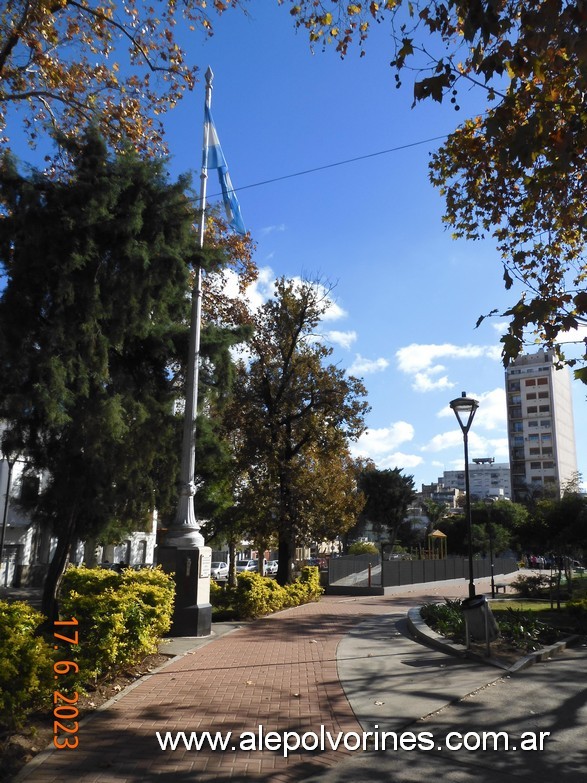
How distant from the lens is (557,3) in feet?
16.6

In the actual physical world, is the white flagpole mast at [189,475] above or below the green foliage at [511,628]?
above

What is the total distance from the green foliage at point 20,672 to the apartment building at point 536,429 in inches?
3754

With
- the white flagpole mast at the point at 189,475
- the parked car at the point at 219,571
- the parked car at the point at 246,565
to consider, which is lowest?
the parked car at the point at 219,571

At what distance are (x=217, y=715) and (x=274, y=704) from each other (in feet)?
2.59

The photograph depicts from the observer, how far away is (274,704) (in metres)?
7.04

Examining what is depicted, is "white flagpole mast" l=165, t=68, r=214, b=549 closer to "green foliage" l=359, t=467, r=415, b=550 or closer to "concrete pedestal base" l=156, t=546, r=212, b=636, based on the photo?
"concrete pedestal base" l=156, t=546, r=212, b=636

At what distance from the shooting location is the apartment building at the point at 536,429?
96.5 meters

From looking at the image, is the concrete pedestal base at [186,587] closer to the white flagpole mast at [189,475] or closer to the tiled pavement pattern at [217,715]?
the white flagpole mast at [189,475]

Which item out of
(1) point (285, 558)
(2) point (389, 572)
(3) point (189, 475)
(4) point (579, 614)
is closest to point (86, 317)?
(3) point (189, 475)

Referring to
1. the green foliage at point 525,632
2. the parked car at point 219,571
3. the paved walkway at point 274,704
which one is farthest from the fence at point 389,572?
the parked car at point 219,571

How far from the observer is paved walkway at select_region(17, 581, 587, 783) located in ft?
16.4

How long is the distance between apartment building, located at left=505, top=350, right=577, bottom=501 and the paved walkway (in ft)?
295

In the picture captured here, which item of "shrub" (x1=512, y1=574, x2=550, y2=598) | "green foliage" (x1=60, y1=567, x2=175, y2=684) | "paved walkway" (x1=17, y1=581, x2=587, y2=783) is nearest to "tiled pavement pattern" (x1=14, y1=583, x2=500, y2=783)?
"paved walkway" (x1=17, y1=581, x2=587, y2=783)

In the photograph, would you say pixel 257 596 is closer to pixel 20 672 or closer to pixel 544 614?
pixel 544 614
